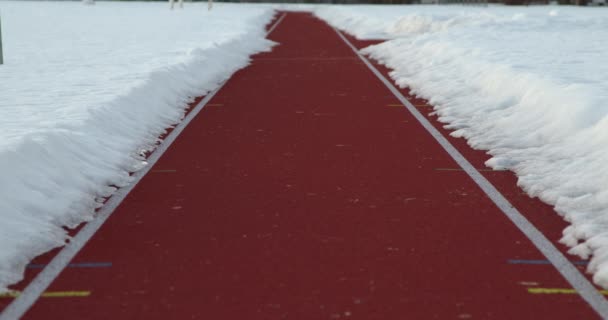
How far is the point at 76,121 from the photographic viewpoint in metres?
10.1

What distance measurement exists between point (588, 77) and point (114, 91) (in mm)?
7222

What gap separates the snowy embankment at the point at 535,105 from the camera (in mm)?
7227

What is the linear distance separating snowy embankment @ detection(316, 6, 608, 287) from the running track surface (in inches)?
11.6

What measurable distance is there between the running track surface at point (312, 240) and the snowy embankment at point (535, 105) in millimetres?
295

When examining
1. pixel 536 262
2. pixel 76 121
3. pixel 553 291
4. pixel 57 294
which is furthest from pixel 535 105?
pixel 57 294

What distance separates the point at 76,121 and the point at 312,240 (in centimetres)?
471

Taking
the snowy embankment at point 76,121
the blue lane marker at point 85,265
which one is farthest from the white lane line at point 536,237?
the snowy embankment at point 76,121

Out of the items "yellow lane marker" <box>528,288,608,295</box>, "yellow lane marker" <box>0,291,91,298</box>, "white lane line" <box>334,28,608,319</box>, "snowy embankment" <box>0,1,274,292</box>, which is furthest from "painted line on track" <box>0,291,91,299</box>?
"white lane line" <box>334,28,608,319</box>

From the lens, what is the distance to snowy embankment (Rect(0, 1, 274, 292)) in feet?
21.8

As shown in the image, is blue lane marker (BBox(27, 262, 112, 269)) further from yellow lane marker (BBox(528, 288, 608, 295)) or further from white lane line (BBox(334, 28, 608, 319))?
white lane line (BBox(334, 28, 608, 319))

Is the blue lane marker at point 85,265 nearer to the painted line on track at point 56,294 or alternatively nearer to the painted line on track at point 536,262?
the painted line on track at point 56,294

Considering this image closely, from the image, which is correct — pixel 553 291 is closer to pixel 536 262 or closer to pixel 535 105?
pixel 536 262

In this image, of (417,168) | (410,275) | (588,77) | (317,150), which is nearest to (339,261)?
(410,275)

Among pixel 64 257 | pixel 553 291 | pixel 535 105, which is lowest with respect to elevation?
pixel 535 105
